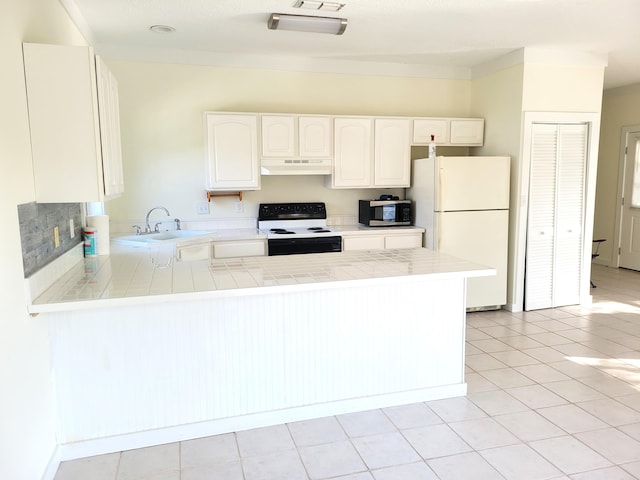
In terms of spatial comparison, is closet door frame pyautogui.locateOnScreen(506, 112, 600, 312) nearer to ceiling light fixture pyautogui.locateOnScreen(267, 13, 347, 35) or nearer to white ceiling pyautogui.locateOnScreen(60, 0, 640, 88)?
white ceiling pyautogui.locateOnScreen(60, 0, 640, 88)

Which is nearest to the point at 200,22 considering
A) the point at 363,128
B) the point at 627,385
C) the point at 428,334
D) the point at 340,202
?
the point at 363,128

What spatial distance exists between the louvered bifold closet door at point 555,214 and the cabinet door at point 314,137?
2.04 metres

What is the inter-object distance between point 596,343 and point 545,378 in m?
1.00

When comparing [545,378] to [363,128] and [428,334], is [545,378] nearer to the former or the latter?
[428,334]

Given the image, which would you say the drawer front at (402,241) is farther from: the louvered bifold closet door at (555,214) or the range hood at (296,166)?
the louvered bifold closet door at (555,214)

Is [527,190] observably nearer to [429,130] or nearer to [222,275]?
[429,130]

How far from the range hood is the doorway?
179 inches

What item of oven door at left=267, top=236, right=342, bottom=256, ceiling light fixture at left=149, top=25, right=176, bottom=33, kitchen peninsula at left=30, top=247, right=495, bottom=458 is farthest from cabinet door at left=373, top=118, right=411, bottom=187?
ceiling light fixture at left=149, top=25, right=176, bottom=33

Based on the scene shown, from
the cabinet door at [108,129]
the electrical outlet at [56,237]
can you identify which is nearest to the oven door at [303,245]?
the cabinet door at [108,129]

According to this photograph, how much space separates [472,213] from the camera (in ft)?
15.3

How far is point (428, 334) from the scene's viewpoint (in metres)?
2.92

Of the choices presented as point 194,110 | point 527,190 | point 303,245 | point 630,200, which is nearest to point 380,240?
point 303,245

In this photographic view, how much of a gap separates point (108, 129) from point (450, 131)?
361cm

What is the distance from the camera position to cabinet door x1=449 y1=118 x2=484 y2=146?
5.07 meters
